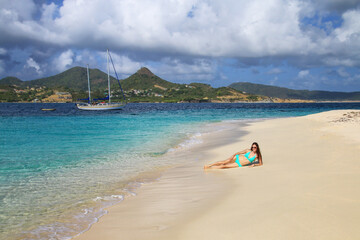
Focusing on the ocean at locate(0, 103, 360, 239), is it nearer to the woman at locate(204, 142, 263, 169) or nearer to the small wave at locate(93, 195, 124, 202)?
the small wave at locate(93, 195, 124, 202)

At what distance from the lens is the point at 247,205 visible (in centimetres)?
589

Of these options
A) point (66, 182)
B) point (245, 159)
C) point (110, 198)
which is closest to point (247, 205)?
point (110, 198)

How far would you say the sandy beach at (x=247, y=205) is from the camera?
463cm

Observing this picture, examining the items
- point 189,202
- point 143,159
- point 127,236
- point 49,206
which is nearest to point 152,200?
point 189,202

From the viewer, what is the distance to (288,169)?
9211 mm

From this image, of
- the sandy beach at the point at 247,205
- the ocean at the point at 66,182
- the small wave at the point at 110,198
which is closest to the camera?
the sandy beach at the point at 247,205

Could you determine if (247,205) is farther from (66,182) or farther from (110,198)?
(66,182)

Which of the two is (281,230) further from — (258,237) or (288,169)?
(288,169)

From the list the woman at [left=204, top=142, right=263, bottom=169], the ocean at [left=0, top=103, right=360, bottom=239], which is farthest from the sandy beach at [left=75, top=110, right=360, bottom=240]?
the ocean at [left=0, top=103, right=360, bottom=239]

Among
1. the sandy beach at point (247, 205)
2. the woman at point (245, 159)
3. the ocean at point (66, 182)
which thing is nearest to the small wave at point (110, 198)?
the ocean at point (66, 182)

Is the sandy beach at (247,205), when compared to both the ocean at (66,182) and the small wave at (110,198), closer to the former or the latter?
the small wave at (110,198)

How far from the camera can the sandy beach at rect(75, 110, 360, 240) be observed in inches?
182

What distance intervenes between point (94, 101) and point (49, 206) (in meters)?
90.7

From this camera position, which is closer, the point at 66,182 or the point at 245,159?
the point at 66,182
